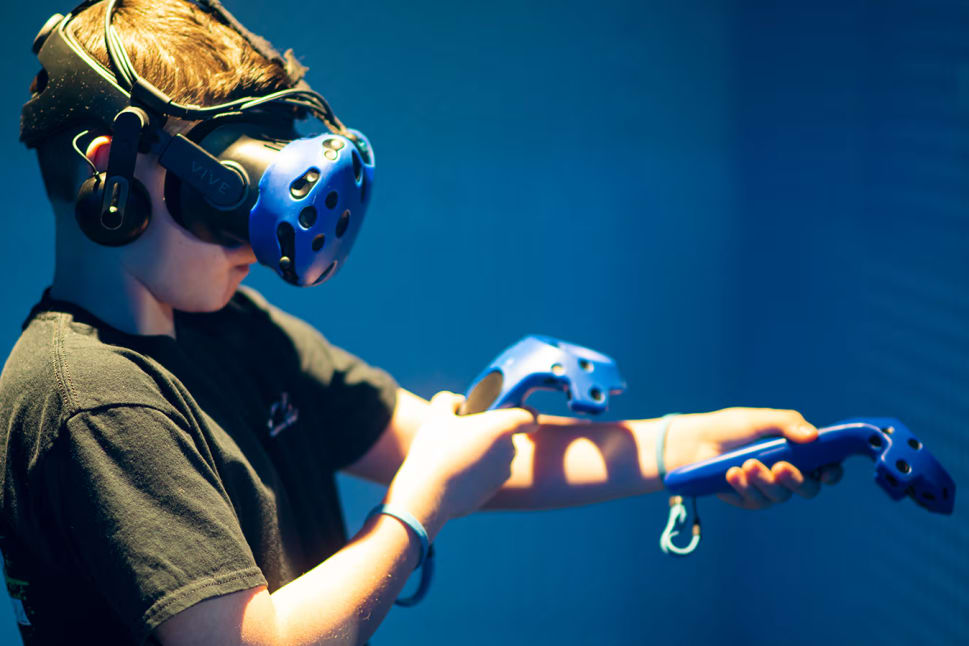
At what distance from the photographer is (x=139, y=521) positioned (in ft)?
1.72

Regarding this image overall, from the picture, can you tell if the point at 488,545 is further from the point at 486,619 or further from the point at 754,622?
the point at 754,622

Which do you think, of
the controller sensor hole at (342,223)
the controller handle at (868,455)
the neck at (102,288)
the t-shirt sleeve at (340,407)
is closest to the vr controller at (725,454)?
the controller handle at (868,455)

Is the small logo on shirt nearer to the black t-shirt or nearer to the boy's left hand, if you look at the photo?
the black t-shirt

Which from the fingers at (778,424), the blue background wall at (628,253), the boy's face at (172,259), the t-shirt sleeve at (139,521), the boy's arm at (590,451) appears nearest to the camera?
the t-shirt sleeve at (139,521)

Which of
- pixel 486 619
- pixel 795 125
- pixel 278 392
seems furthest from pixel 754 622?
pixel 278 392

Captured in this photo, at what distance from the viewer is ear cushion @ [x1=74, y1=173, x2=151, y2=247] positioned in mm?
577

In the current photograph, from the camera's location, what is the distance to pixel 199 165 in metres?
0.60

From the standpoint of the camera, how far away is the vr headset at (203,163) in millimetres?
580

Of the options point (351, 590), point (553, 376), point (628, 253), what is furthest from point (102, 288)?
point (628, 253)

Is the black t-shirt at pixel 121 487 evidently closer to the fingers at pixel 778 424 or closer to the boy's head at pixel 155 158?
the boy's head at pixel 155 158

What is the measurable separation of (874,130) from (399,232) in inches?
25.1

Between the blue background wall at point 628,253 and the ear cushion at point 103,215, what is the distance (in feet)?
1.98

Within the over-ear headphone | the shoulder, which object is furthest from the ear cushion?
the shoulder

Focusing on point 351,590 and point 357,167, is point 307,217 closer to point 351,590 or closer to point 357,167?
point 357,167
